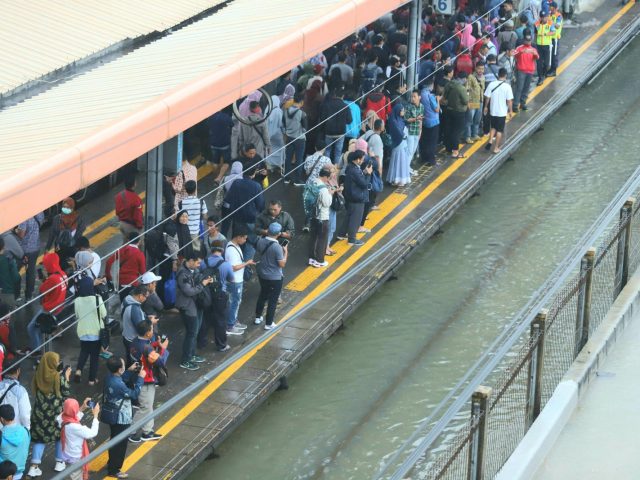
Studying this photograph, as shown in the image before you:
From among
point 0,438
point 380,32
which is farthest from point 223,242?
point 380,32

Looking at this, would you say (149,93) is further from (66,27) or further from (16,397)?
(16,397)

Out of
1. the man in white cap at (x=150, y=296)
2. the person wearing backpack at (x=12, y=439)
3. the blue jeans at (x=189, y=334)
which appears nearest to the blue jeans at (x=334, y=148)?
the blue jeans at (x=189, y=334)

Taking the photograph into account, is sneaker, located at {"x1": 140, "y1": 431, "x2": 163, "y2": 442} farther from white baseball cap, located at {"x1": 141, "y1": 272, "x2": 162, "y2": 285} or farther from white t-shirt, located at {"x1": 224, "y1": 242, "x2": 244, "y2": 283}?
white t-shirt, located at {"x1": 224, "y1": 242, "x2": 244, "y2": 283}

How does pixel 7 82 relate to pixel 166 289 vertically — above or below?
above

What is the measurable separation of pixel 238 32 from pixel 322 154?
2058mm

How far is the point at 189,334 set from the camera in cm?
1667

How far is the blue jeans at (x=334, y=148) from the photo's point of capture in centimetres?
2194

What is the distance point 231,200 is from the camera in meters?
18.9

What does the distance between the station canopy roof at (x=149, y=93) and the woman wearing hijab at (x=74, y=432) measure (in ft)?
6.36

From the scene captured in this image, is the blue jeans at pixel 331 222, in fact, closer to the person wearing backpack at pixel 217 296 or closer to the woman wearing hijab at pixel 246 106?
the woman wearing hijab at pixel 246 106

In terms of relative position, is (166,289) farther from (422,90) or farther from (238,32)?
(422,90)

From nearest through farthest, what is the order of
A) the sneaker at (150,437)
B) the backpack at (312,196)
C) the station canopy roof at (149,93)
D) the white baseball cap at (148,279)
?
the station canopy roof at (149,93) → the sneaker at (150,437) → the white baseball cap at (148,279) → the backpack at (312,196)

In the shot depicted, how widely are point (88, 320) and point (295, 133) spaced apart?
6967mm

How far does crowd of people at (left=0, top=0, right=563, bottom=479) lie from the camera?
583 inches
